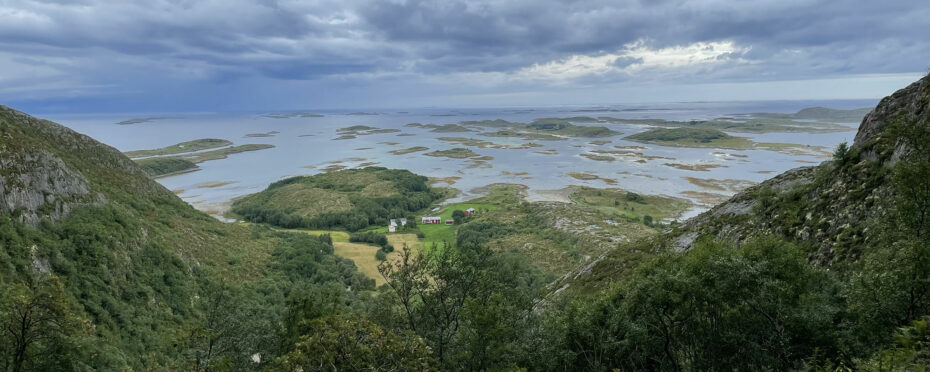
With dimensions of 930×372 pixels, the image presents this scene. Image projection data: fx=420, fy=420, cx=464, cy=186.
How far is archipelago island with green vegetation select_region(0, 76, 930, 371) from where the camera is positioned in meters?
9.27

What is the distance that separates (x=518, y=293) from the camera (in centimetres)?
1588

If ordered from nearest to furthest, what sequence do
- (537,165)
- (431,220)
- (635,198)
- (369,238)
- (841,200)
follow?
(841,200)
(369,238)
(431,220)
(635,198)
(537,165)

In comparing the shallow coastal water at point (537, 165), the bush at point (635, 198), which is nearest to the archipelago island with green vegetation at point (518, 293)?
the bush at point (635, 198)

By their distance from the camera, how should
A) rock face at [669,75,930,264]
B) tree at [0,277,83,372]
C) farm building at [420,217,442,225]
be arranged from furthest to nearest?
farm building at [420,217,442,225] < rock face at [669,75,930,264] < tree at [0,277,83,372]

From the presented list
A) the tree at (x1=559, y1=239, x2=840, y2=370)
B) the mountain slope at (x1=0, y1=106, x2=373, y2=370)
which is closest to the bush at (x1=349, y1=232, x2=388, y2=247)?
the mountain slope at (x1=0, y1=106, x2=373, y2=370)

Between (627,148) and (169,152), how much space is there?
173463 millimetres

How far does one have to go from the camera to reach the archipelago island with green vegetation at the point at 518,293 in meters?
9.27

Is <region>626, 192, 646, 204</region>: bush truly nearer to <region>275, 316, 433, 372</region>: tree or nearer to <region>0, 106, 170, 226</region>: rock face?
<region>0, 106, 170, 226</region>: rock face

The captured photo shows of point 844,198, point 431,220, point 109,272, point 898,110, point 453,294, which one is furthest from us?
point 431,220

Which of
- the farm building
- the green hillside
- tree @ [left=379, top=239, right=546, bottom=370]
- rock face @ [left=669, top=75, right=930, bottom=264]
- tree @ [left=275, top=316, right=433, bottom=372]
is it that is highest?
rock face @ [left=669, top=75, right=930, bottom=264]

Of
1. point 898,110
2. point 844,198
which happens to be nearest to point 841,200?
point 844,198

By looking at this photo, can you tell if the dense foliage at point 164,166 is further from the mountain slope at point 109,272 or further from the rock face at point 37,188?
the rock face at point 37,188

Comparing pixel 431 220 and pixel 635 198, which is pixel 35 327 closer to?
pixel 431 220

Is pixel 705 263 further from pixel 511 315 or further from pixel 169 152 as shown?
pixel 169 152
